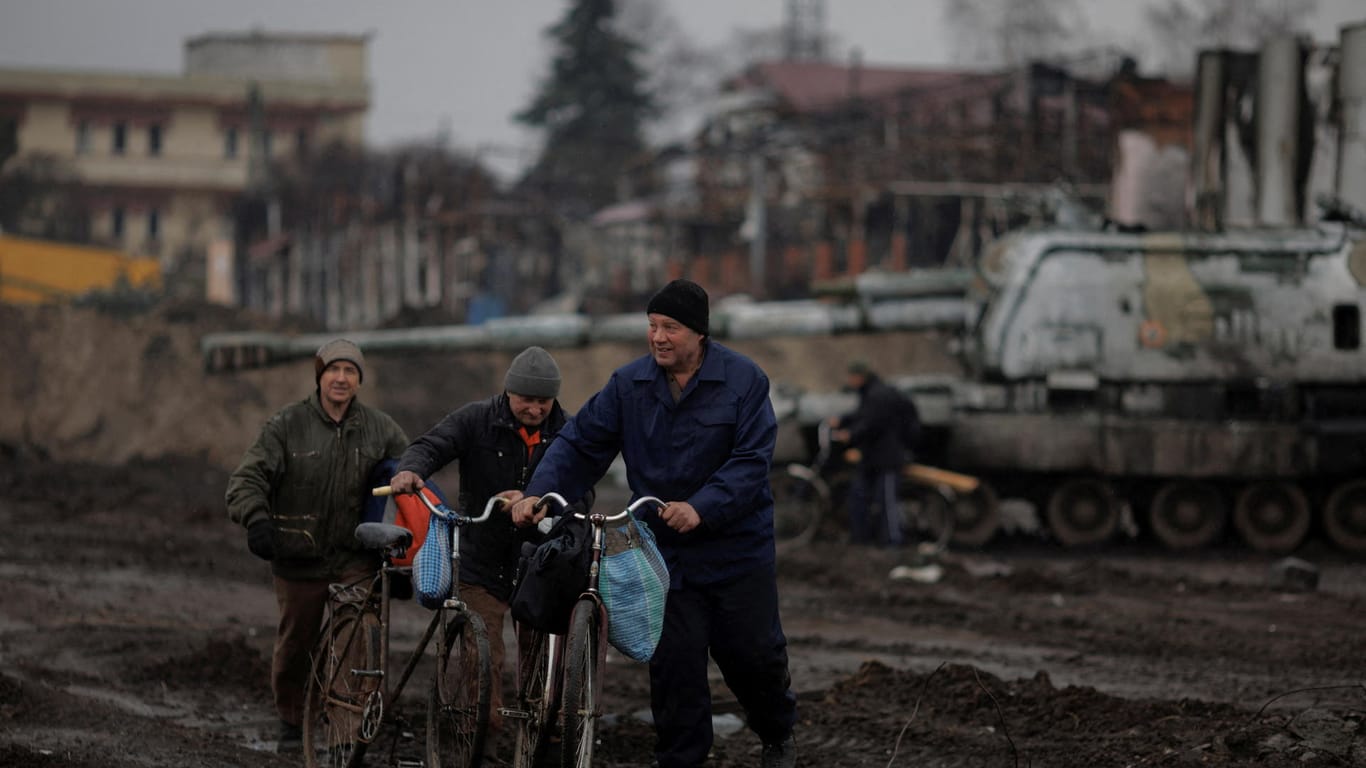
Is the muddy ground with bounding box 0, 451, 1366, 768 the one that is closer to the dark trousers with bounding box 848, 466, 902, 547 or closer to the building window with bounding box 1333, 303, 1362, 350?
the dark trousers with bounding box 848, 466, 902, 547

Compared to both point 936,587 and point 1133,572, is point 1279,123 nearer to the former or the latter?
point 1133,572

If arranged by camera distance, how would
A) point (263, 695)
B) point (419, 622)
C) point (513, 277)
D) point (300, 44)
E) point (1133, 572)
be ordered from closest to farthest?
point (263, 695)
point (419, 622)
point (1133, 572)
point (513, 277)
point (300, 44)

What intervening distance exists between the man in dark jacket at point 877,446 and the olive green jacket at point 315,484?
33.6ft

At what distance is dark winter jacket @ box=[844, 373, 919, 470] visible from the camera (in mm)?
18203

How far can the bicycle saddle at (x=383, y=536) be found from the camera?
25.0 feet

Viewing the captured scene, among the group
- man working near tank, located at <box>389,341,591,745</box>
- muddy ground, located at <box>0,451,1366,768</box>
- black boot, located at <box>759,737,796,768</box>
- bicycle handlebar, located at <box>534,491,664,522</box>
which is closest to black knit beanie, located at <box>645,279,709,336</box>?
bicycle handlebar, located at <box>534,491,664,522</box>

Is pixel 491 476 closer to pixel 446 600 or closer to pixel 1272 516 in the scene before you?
pixel 446 600

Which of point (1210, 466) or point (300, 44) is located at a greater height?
point (300, 44)

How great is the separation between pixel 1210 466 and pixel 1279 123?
10.6m

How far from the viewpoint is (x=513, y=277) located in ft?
151

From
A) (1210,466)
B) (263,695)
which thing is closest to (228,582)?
(263,695)

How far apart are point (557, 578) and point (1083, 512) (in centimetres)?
1377

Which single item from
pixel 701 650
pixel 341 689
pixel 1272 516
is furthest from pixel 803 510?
pixel 701 650

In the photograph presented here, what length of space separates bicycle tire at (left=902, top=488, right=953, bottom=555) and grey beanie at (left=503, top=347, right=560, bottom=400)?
1126cm
